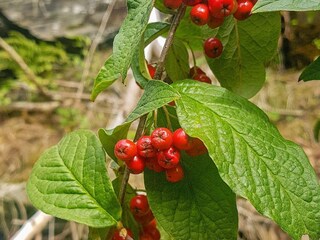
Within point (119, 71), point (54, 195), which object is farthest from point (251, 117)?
point (54, 195)

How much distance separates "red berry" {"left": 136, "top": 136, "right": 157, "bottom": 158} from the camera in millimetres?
649

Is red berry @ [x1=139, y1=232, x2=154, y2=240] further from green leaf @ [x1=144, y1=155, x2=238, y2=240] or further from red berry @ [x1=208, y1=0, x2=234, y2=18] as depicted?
red berry @ [x1=208, y1=0, x2=234, y2=18]

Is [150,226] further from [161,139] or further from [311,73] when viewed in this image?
[311,73]

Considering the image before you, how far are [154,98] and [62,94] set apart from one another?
3.13 meters

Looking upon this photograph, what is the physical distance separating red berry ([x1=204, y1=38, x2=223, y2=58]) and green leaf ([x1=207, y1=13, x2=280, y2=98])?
1.2 inches

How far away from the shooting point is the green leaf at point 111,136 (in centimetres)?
69

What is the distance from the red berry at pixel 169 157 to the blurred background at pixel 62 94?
1.46 metres

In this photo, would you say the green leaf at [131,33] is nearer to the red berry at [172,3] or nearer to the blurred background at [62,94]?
the red berry at [172,3]

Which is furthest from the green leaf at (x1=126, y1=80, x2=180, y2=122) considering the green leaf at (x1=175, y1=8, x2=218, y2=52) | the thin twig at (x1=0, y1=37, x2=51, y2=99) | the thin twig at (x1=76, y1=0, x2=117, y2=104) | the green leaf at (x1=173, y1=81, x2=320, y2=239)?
the thin twig at (x1=76, y1=0, x2=117, y2=104)

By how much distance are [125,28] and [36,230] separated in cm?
100

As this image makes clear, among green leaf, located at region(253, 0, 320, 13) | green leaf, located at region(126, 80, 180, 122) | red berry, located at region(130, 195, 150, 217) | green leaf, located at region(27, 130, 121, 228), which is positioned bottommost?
red berry, located at region(130, 195, 150, 217)

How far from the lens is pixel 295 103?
297cm

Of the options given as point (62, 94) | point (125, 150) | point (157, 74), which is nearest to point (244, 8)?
point (157, 74)

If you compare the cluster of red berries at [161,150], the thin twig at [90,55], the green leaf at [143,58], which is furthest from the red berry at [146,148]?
the thin twig at [90,55]
